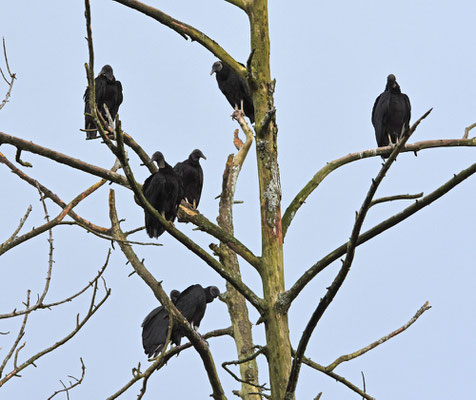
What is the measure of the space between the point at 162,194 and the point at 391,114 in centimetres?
320

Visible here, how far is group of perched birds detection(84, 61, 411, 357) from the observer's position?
5578mm

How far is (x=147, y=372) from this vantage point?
3498mm

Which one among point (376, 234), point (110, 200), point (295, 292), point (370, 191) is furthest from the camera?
point (110, 200)

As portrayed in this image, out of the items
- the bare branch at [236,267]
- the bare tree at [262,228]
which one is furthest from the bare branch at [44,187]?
the bare branch at [236,267]

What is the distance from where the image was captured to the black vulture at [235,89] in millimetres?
8570

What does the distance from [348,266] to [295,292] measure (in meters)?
0.56

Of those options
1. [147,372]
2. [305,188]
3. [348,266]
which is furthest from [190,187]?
[348,266]

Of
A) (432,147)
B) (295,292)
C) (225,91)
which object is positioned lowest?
(295,292)

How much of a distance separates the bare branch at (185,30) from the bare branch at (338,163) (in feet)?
2.20

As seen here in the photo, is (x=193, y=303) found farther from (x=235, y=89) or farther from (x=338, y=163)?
(x=235, y=89)

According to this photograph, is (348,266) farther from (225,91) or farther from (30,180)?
(225,91)

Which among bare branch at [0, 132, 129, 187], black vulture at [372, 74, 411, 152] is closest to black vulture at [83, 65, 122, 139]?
black vulture at [372, 74, 411, 152]

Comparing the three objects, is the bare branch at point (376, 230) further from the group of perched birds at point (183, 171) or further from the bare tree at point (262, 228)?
the group of perched birds at point (183, 171)

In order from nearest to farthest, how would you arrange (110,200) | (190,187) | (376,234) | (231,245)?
(376,234) → (231,245) → (110,200) → (190,187)
